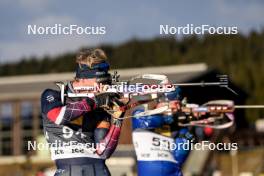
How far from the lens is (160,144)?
9.29 meters

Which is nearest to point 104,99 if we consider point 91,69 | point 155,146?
point 91,69

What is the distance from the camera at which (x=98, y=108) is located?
→ 7.69 m

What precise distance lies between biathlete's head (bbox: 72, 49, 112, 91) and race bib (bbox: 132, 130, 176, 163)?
161 cm

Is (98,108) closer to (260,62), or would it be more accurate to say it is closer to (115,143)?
(115,143)

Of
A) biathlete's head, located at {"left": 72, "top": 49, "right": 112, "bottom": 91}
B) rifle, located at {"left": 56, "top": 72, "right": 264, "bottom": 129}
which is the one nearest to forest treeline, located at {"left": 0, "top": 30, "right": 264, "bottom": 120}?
rifle, located at {"left": 56, "top": 72, "right": 264, "bottom": 129}

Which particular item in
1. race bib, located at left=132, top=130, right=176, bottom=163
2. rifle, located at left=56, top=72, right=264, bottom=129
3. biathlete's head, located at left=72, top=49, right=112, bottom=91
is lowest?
race bib, located at left=132, top=130, right=176, bottom=163

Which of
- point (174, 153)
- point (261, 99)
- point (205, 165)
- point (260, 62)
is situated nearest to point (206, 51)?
point (261, 99)

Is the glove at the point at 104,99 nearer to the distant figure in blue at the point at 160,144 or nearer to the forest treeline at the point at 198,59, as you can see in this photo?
the distant figure in blue at the point at 160,144

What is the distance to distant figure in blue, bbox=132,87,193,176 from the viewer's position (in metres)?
9.22

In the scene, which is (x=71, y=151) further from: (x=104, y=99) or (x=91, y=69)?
(x=91, y=69)

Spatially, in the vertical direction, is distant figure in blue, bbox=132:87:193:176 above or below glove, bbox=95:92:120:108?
below

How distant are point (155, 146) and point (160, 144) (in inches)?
2.2

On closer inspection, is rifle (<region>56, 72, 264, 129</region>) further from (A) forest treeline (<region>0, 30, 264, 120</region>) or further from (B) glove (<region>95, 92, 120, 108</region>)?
(A) forest treeline (<region>0, 30, 264, 120</region>)

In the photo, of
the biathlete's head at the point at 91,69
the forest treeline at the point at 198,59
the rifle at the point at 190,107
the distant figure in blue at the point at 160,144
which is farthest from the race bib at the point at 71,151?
the forest treeline at the point at 198,59
